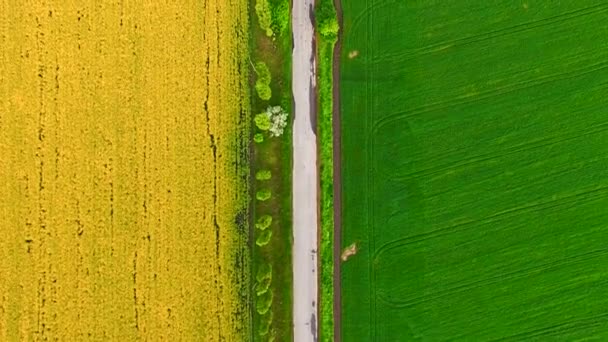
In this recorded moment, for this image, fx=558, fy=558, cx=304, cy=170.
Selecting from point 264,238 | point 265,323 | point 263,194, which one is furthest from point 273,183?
point 265,323

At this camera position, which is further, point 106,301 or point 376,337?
point 376,337

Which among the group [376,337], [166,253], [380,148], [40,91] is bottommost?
[376,337]

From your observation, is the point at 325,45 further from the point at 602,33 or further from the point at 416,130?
the point at 602,33

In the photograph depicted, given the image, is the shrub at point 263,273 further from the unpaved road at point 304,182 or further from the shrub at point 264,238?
the unpaved road at point 304,182

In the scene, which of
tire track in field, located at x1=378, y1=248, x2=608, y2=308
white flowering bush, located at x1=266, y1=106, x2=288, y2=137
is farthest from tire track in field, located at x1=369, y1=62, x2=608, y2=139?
tire track in field, located at x1=378, y1=248, x2=608, y2=308

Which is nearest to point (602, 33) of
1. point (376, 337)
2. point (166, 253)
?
point (376, 337)

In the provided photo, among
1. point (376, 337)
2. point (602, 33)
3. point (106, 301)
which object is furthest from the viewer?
point (602, 33)

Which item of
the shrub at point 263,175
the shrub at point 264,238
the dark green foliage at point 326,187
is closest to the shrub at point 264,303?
the shrub at point 264,238

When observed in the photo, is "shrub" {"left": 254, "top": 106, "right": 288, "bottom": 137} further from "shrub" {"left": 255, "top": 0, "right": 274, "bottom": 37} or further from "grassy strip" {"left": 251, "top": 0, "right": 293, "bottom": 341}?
"shrub" {"left": 255, "top": 0, "right": 274, "bottom": 37}
